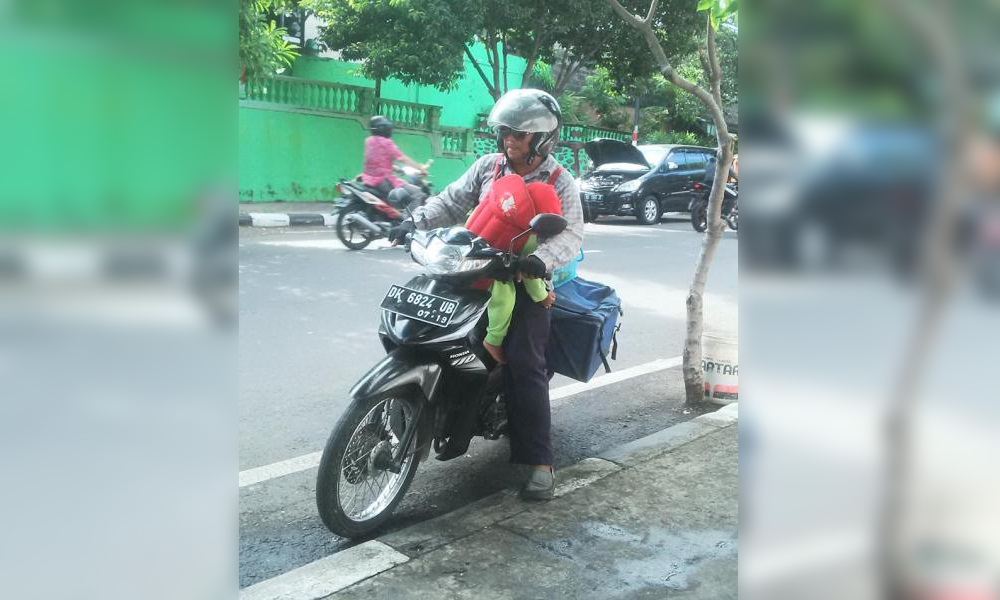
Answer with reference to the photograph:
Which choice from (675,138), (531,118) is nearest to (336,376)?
(531,118)

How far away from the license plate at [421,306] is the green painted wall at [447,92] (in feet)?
49.2

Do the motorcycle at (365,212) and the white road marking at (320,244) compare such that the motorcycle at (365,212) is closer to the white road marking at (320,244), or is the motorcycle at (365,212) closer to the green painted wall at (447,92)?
the white road marking at (320,244)

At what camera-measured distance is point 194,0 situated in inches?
35.8

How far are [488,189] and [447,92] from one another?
16552 mm

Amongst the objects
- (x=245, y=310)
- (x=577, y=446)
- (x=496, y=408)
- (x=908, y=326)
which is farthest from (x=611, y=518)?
(x=245, y=310)

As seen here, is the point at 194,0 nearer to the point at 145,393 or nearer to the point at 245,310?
the point at 145,393

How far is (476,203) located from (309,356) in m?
2.40

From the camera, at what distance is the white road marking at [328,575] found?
262 centimetres

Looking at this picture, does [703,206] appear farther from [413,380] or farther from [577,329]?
[413,380]

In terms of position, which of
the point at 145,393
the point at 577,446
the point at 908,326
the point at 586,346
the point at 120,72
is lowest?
the point at 577,446

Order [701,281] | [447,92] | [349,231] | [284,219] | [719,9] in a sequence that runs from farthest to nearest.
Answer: [447,92]
[284,219]
[349,231]
[701,281]
[719,9]

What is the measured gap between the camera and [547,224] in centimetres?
307

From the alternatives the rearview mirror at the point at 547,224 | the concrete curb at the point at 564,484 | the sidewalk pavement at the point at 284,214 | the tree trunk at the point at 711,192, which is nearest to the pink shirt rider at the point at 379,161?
the sidewalk pavement at the point at 284,214

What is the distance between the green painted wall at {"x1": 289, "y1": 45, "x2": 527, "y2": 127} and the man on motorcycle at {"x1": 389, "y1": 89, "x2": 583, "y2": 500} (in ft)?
48.4
